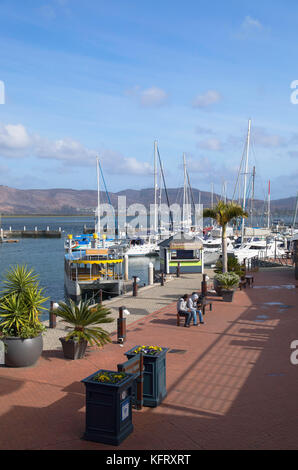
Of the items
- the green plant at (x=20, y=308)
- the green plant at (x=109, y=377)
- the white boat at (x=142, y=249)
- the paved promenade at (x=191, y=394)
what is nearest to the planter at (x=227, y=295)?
the paved promenade at (x=191, y=394)

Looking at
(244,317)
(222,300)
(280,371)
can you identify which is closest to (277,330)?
(244,317)

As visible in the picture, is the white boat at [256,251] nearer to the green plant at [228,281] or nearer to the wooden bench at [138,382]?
the green plant at [228,281]

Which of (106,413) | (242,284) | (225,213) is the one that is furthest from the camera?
(242,284)

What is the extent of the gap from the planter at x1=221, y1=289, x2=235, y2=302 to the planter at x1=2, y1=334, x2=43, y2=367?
1100cm

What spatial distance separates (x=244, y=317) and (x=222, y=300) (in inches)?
146

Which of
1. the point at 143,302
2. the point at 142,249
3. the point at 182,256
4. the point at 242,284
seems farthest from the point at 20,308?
the point at 142,249

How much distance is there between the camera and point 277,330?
14.5m

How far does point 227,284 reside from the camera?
67.0 feet

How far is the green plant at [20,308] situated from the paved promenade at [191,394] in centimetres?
96

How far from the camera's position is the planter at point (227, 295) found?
19.8m

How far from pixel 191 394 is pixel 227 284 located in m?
11.7

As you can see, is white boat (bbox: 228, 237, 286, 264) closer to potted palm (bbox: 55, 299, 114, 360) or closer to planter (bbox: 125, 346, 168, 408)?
potted palm (bbox: 55, 299, 114, 360)

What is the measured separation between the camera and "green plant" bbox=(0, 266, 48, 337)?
1062 centimetres

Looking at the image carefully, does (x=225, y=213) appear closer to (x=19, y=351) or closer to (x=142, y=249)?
(x=19, y=351)
